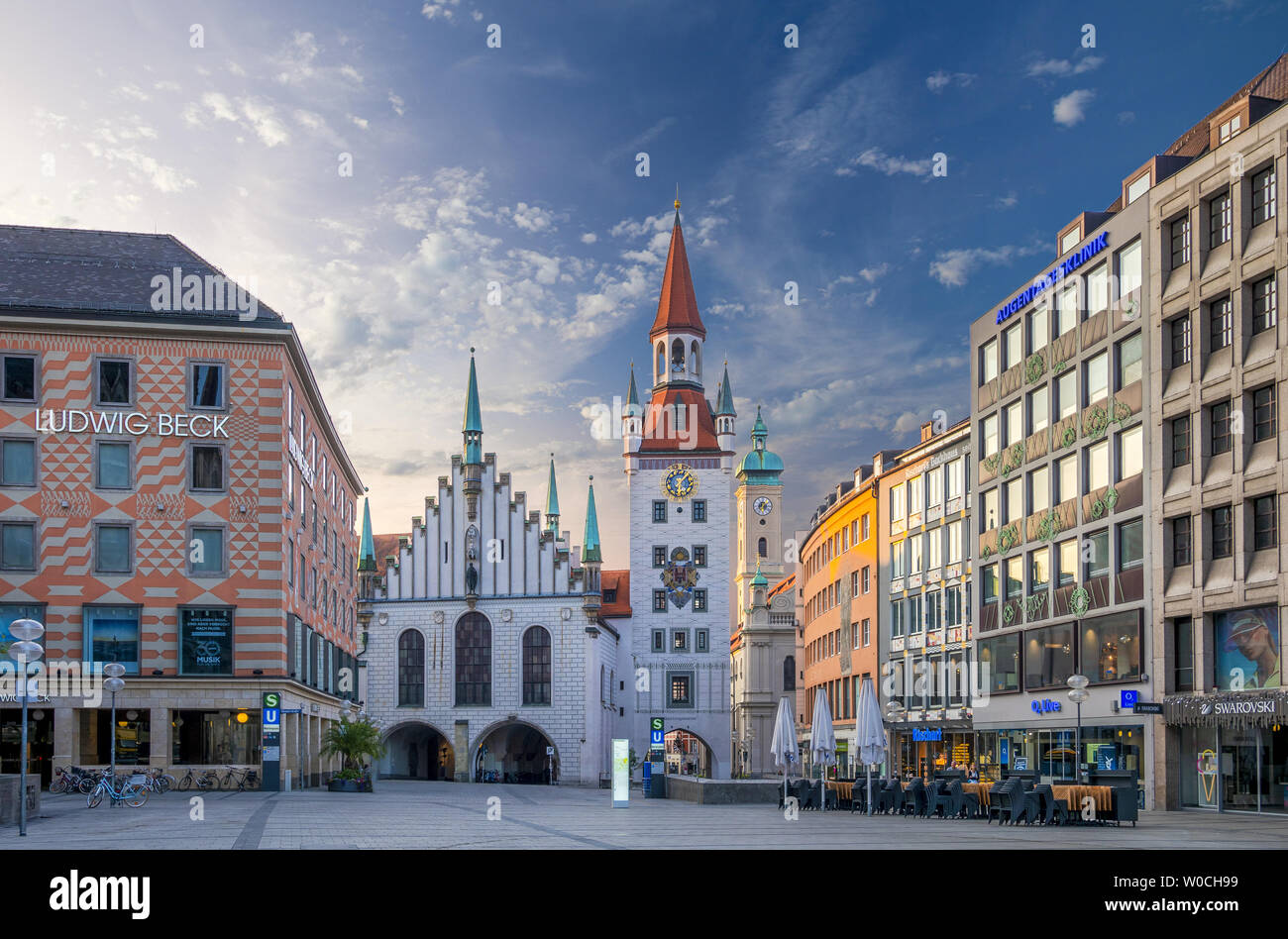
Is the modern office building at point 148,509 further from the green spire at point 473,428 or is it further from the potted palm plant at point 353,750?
the green spire at point 473,428

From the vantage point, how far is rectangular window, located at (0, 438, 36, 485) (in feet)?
153

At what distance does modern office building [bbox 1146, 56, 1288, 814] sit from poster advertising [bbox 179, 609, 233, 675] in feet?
96.7

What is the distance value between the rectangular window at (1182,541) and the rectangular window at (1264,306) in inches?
230

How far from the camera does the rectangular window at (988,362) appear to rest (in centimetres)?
5325

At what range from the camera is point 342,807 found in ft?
115

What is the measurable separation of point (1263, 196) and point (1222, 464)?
698 cm

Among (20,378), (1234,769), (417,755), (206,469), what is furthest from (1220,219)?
(417,755)

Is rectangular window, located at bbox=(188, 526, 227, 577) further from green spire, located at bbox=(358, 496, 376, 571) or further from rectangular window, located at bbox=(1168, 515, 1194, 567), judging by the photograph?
green spire, located at bbox=(358, 496, 376, 571)

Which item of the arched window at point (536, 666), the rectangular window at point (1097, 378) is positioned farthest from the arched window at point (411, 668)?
the rectangular window at point (1097, 378)

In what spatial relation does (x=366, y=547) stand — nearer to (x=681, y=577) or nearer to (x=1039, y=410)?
(x=681, y=577)
